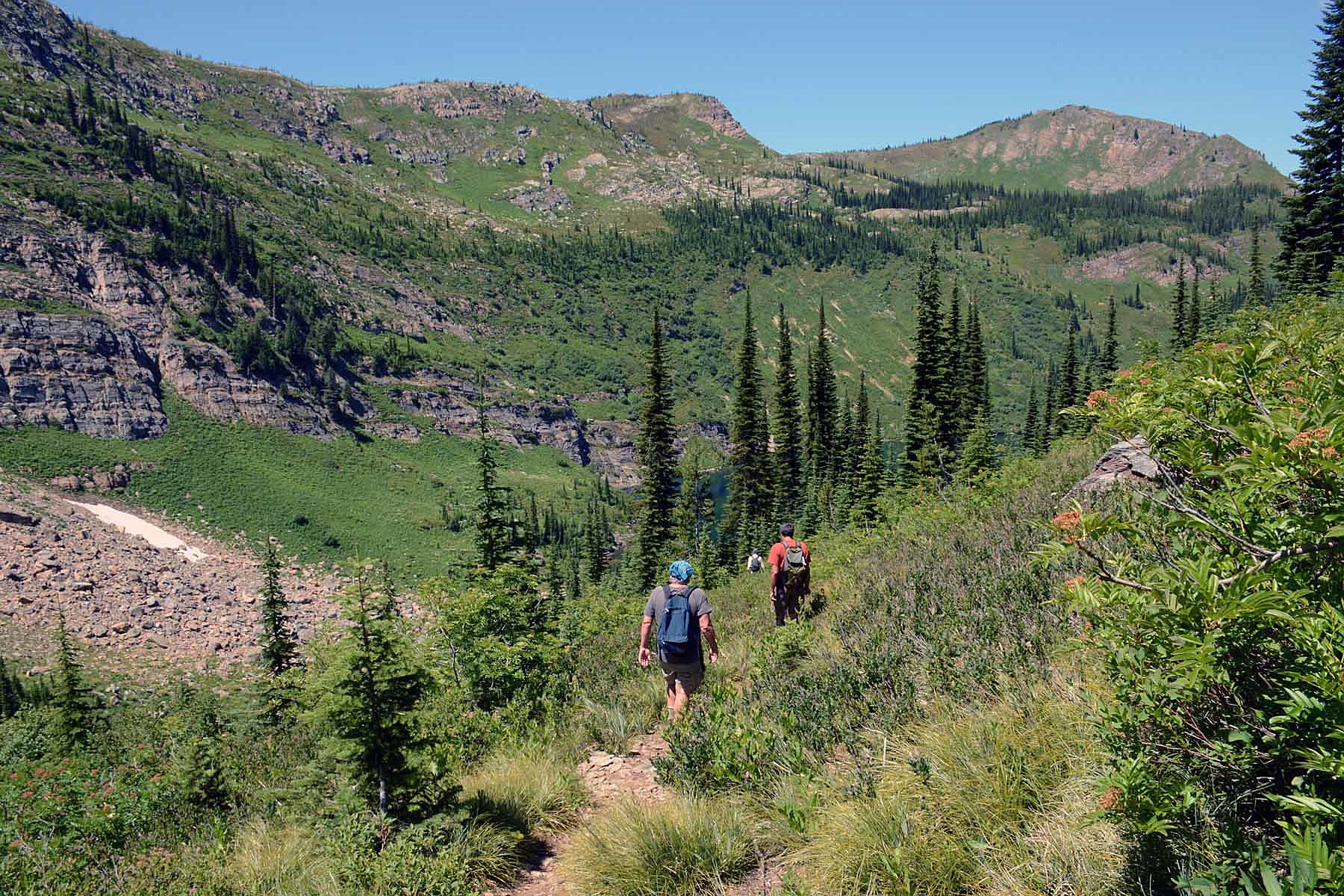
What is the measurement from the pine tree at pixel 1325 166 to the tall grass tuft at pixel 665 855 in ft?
131

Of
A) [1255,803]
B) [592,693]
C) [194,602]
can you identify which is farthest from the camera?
[194,602]

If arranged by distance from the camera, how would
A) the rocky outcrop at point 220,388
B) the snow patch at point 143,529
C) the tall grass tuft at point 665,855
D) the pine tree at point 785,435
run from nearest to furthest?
the tall grass tuft at point 665,855 → the pine tree at point 785,435 → the snow patch at point 143,529 → the rocky outcrop at point 220,388

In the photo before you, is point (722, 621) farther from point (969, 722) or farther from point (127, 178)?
point (127, 178)

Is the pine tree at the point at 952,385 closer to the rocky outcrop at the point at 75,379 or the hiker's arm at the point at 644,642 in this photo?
the hiker's arm at the point at 644,642

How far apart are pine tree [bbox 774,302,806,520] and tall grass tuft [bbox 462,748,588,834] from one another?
147ft

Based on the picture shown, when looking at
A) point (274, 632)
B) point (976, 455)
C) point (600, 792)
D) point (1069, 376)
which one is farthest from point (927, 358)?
point (600, 792)

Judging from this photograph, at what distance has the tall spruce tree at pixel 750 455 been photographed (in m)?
47.4

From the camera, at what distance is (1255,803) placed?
261cm

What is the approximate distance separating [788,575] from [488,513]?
9662 millimetres

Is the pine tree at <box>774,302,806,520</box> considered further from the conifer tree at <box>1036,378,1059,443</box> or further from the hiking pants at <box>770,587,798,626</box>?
the hiking pants at <box>770,587,798,626</box>

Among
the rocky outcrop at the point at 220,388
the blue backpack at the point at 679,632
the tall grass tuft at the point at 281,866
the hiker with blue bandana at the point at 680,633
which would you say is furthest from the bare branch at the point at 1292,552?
the rocky outcrop at the point at 220,388

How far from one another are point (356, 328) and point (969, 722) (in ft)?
562

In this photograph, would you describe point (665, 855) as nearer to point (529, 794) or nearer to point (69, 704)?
point (529, 794)

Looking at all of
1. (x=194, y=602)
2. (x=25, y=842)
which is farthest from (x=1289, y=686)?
(x=194, y=602)
